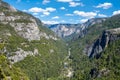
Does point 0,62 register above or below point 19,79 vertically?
above

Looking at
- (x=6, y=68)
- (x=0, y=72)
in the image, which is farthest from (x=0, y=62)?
(x=0, y=72)

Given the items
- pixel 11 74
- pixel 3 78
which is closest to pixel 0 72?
pixel 3 78

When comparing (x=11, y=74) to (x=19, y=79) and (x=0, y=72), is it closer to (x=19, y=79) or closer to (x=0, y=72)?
(x=19, y=79)

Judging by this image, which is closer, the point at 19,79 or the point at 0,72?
the point at 0,72

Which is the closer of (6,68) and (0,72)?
(0,72)

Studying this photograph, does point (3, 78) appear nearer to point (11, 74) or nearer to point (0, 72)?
point (0, 72)

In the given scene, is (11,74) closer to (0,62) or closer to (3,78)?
(0,62)

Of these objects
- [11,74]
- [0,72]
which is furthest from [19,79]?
[0,72]
